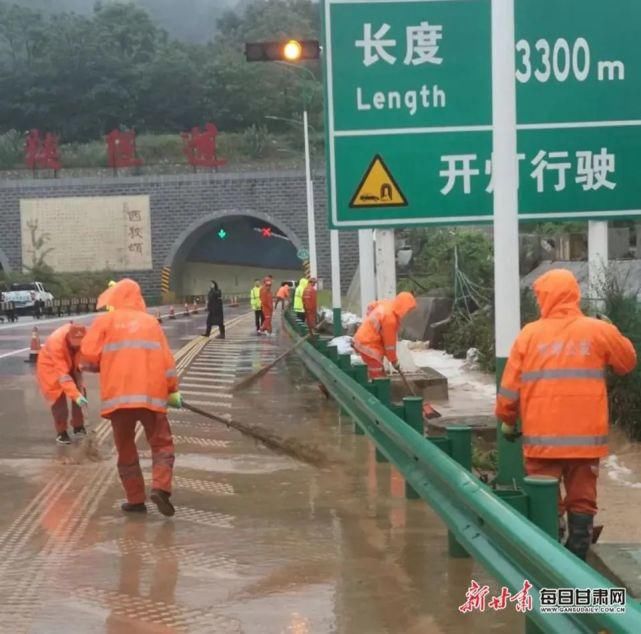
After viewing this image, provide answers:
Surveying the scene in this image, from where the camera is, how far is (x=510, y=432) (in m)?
5.59

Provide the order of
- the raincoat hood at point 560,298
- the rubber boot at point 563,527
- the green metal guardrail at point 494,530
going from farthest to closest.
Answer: the rubber boot at point 563,527 → the raincoat hood at point 560,298 → the green metal guardrail at point 494,530

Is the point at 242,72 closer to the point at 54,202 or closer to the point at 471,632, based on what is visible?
the point at 54,202

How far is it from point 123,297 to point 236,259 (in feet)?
220

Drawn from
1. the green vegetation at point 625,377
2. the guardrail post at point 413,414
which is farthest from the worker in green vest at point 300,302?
the guardrail post at point 413,414

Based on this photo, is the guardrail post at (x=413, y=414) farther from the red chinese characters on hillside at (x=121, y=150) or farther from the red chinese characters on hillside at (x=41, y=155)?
the red chinese characters on hillside at (x=41, y=155)

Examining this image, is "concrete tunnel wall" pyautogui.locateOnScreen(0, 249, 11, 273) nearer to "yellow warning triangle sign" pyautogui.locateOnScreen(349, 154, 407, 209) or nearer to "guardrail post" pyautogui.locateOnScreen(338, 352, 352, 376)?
"guardrail post" pyautogui.locateOnScreen(338, 352, 352, 376)

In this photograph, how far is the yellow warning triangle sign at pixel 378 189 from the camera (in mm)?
8188

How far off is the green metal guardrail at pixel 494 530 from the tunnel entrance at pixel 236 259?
63392 millimetres

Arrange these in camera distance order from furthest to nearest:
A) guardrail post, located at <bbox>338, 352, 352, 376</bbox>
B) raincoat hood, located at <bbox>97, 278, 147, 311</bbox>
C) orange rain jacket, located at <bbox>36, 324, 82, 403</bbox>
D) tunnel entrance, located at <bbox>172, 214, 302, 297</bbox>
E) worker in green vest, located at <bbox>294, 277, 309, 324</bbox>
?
tunnel entrance, located at <bbox>172, 214, 302, 297</bbox>
worker in green vest, located at <bbox>294, 277, 309, 324</bbox>
guardrail post, located at <bbox>338, 352, 352, 376</bbox>
orange rain jacket, located at <bbox>36, 324, 82, 403</bbox>
raincoat hood, located at <bbox>97, 278, 147, 311</bbox>

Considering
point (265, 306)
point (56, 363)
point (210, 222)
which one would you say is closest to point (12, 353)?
point (265, 306)

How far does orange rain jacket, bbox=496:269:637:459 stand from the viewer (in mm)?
5227

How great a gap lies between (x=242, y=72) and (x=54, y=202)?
126ft

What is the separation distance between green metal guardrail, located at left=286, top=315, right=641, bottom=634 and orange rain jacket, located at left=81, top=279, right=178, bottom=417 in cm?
157

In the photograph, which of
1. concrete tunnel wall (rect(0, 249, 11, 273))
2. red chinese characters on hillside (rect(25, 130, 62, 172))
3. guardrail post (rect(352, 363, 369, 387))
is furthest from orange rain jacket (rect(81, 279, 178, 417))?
red chinese characters on hillside (rect(25, 130, 62, 172))
